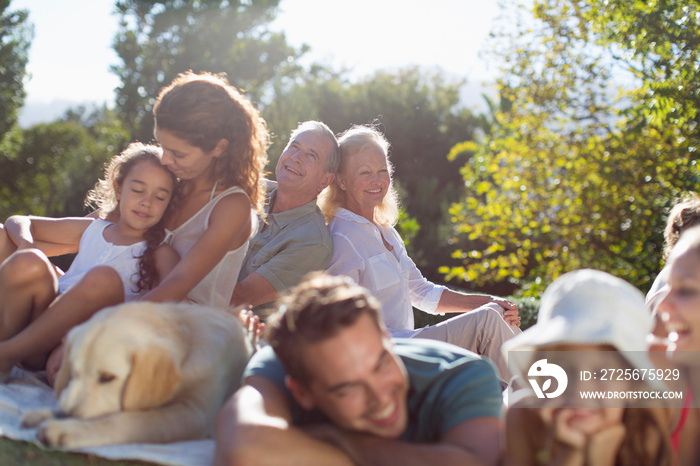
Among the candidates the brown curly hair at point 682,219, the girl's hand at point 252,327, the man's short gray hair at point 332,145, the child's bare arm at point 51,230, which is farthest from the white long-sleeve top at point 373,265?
the brown curly hair at point 682,219

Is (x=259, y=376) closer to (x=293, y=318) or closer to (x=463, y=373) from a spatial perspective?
(x=293, y=318)

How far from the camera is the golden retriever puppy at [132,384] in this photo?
90.0 inches

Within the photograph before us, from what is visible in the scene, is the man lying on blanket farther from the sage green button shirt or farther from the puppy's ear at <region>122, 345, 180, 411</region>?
the sage green button shirt

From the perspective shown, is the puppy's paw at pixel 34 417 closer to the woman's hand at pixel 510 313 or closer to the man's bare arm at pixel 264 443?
the man's bare arm at pixel 264 443

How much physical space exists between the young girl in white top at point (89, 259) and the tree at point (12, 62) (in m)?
17.6

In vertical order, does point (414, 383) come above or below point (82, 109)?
below

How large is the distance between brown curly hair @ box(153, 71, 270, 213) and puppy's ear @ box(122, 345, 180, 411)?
5.16ft

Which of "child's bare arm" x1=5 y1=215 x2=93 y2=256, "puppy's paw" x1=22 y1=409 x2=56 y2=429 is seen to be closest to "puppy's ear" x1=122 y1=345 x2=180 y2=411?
"puppy's paw" x1=22 y1=409 x2=56 y2=429

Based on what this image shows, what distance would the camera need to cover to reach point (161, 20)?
23.5 meters

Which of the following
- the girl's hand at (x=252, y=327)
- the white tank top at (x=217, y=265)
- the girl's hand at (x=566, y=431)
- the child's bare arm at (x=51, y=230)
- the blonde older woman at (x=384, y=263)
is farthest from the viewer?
the blonde older woman at (x=384, y=263)

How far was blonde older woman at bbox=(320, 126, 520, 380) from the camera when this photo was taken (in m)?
4.25

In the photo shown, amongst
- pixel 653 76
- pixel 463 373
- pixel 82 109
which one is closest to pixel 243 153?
pixel 463 373

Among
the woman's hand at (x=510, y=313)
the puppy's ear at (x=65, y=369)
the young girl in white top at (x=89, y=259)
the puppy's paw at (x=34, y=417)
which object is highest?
the young girl in white top at (x=89, y=259)

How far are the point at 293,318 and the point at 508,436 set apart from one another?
2.64ft
